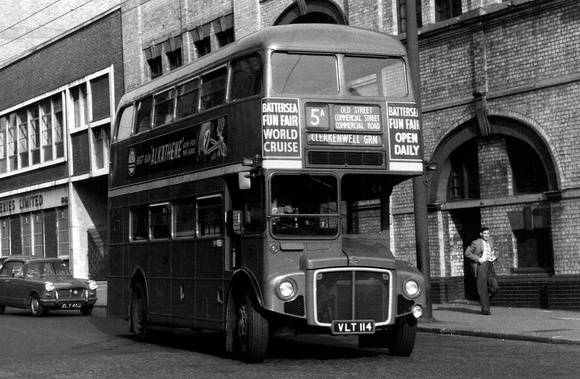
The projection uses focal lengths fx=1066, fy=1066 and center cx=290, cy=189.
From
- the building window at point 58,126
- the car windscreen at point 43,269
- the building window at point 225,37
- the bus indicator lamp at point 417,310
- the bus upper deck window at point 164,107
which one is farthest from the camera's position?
the building window at point 58,126

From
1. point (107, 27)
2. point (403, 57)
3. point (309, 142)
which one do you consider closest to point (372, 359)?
point (309, 142)

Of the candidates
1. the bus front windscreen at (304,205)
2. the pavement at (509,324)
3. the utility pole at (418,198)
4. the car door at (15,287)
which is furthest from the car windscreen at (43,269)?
the bus front windscreen at (304,205)

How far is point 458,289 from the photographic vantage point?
80.0 feet

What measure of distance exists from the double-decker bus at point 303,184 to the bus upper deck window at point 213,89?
0.02m

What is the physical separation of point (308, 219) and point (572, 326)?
6171 millimetres

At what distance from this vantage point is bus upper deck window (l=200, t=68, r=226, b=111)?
15.1 metres

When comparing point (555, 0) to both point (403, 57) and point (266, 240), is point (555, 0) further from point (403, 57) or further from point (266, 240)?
point (266, 240)

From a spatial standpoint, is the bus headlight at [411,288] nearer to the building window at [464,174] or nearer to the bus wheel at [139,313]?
the bus wheel at [139,313]

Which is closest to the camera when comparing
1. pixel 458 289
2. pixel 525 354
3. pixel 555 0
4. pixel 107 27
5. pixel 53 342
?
pixel 525 354

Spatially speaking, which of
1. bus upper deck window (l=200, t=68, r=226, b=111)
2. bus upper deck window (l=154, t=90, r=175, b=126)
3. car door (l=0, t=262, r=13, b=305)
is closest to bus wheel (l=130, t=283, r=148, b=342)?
bus upper deck window (l=154, t=90, r=175, b=126)

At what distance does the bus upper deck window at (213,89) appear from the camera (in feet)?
49.4

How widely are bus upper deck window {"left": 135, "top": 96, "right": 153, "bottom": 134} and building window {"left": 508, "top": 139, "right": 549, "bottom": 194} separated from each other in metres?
8.62

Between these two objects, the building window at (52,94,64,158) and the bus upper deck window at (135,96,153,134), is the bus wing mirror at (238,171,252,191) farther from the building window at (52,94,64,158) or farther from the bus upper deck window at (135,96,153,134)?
the building window at (52,94,64,158)

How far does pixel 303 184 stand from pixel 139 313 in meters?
5.85
